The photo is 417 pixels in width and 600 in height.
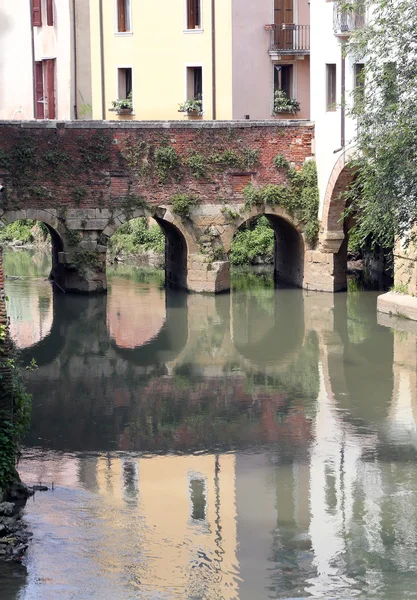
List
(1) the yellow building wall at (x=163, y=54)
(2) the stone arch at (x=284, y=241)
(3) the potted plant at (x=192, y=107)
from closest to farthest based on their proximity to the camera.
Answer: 1. (2) the stone arch at (x=284, y=241)
2. (1) the yellow building wall at (x=163, y=54)
3. (3) the potted plant at (x=192, y=107)

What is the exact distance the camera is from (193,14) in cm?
3378

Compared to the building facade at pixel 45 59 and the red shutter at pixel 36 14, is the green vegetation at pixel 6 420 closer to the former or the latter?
the building facade at pixel 45 59

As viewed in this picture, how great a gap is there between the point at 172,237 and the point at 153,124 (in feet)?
14.4

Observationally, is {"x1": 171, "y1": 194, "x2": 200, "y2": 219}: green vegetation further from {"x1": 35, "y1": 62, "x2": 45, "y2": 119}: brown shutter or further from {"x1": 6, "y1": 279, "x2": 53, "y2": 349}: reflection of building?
{"x1": 35, "y1": 62, "x2": 45, "y2": 119}: brown shutter

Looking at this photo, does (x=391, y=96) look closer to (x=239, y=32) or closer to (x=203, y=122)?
(x=203, y=122)

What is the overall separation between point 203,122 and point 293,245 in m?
4.86

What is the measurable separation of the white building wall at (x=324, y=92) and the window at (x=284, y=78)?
218 inches

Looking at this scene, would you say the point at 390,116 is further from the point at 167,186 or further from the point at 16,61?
the point at 16,61

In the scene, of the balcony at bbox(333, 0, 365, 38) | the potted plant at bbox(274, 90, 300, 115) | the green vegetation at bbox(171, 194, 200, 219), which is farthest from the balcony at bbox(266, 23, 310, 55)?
the green vegetation at bbox(171, 194, 200, 219)

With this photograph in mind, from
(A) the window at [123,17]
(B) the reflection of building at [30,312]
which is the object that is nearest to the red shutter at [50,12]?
(A) the window at [123,17]

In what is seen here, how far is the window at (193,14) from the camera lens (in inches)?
1325

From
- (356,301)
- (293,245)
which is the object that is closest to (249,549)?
(356,301)

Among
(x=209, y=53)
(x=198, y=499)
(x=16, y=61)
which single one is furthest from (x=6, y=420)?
(x=16, y=61)

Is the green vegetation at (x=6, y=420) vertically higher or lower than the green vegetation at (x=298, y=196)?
lower
